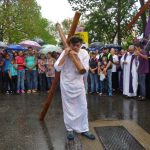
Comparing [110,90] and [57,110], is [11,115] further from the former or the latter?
[110,90]

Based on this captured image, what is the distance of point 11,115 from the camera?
10227mm

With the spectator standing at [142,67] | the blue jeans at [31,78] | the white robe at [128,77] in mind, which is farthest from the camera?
the blue jeans at [31,78]

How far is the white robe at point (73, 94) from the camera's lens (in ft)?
24.3

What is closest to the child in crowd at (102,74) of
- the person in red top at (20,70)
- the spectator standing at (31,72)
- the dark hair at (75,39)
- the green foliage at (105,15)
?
the spectator standing at (31,72)

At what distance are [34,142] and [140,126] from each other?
98.8 inches

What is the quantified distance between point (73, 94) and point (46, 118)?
2.38 metres

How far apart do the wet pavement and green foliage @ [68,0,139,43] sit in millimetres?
A: 16712

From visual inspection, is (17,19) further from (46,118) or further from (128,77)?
(46,118)

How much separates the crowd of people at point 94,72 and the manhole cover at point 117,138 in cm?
495

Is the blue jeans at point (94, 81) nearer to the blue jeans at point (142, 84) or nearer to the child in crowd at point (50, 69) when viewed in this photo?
the child in crowd at point (50, 69)

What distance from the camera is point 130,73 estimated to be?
13648 millimetres

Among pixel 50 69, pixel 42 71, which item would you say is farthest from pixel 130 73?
pixel 42 71

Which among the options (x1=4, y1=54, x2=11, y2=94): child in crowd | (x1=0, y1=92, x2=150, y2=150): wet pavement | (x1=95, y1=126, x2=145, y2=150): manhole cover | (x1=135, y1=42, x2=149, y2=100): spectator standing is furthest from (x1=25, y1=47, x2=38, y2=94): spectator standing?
(x1=95, y1=126, x2=145, y2=150): manhole cover

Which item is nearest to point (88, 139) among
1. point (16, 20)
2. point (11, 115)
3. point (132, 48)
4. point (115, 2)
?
point (11, 115)
